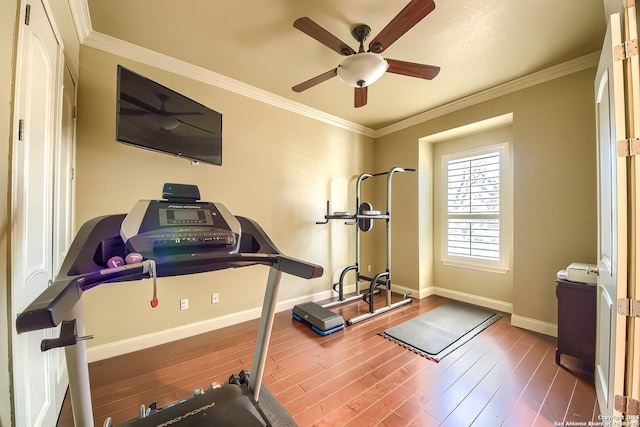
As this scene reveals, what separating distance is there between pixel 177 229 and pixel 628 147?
224 cm

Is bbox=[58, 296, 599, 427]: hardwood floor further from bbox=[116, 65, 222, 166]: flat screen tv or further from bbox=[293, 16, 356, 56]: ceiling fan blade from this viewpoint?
bbox=[293, 16, 356, 56]: ceiling fan blade

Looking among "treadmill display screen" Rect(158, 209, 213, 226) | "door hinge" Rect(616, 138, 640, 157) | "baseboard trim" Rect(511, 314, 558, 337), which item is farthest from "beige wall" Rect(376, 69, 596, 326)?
"treadmill display screen" Rect(158, 209, 213, 226)

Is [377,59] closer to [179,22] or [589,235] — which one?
[179,22]

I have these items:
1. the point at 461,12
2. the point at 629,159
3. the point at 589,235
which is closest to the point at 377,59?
the point at 461,12

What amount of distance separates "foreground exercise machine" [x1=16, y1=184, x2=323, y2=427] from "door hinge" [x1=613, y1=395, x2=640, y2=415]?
167 cm

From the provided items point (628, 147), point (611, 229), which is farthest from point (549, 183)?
point (628, 147)

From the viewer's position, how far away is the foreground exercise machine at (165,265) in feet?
2.54

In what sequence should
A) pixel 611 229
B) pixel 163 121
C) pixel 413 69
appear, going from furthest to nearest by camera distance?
1. pixel 413 69
2. pixel 163 121
3. pixel 611 229

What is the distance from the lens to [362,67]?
1.96 meters

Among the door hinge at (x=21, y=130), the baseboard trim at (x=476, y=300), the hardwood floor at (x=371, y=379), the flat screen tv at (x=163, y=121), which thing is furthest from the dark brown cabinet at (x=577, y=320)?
the door hinge at (x=21, y=130)

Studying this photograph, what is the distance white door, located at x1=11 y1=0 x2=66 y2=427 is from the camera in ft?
3.47

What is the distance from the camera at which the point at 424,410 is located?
1647mm

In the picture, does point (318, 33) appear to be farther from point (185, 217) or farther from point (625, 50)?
point (625, 50)

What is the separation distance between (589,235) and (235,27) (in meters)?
3.84
